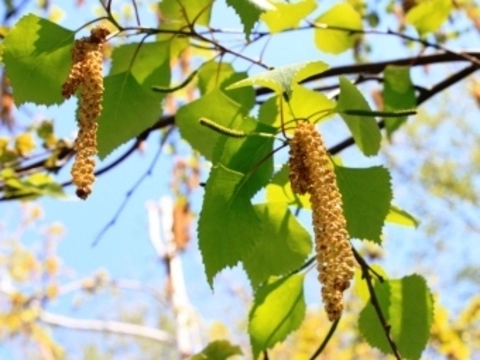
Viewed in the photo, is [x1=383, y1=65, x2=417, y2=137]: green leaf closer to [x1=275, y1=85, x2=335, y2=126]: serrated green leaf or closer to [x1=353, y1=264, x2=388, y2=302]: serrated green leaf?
[x1=353, y1=264, x2=388, y2=302]: serrated green leaf

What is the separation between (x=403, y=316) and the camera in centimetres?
76

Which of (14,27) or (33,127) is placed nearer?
(14,27)

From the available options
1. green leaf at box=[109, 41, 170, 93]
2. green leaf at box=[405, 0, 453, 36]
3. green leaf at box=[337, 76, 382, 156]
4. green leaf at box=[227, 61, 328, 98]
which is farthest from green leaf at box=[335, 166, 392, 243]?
green leaf at box=[405, 0, 453, 36]

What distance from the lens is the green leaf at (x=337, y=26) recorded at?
1.04 metres

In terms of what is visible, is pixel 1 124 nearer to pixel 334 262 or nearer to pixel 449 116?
pixel 334 262

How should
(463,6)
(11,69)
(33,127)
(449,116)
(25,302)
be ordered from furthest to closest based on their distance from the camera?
(449,116)
(25,302)
(463,6)
(33,127)
(11,69)

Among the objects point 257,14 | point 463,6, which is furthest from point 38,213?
point 257,14

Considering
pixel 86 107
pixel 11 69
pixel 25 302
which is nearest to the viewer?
pixel 86 107

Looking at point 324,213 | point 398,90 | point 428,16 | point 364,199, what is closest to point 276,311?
point 364,199

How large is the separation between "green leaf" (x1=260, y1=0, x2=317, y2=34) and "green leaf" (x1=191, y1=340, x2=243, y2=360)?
1.28 ft

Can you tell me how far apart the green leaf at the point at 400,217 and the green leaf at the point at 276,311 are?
0.12m

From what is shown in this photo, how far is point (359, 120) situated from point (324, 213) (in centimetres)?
14

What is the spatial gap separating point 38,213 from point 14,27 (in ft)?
14.4

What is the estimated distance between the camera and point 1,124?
188 centimetres
